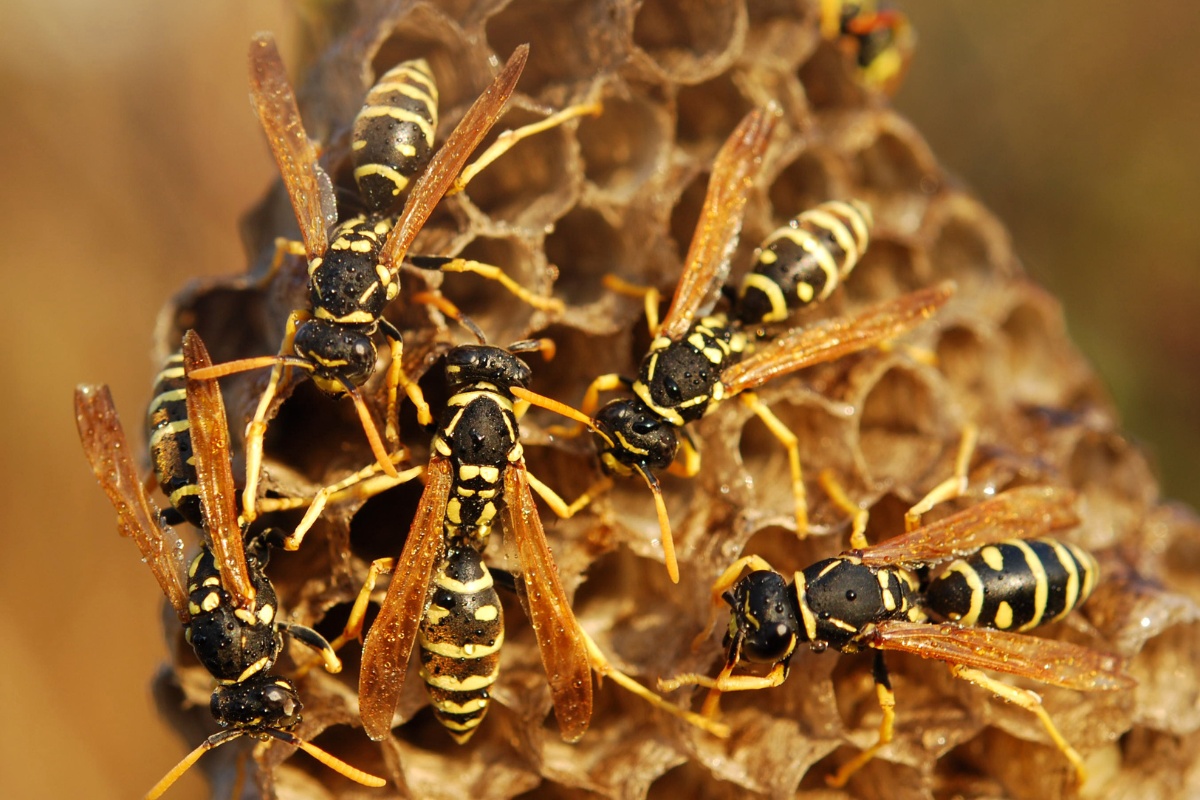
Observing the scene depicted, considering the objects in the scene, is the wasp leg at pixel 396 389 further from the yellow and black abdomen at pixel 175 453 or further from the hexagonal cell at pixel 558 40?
the hexagonal cell at pixel 558 40

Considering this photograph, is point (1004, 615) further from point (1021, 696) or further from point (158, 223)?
point (158, 223)

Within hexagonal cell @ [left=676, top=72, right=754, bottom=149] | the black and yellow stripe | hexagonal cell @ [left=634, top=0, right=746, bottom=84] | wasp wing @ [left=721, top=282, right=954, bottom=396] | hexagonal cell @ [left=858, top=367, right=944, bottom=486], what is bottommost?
hexagonal cell @ [left=858, top=367, right=944, bottom=486]

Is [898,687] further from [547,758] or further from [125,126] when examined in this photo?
[125,126]

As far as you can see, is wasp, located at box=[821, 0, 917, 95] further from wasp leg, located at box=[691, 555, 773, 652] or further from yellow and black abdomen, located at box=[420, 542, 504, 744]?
yellow and black abdomen, located at box=[420, 542, 504, 744]

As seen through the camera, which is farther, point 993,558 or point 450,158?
point 993,558

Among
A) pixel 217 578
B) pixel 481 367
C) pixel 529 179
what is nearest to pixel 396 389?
pixel 481 367

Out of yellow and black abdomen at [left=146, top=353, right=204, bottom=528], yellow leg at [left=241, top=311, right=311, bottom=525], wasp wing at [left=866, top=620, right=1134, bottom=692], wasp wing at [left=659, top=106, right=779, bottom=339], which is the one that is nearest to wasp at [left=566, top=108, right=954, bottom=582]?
wasp wing at [left=659, top=106, right=779, bottom=339]

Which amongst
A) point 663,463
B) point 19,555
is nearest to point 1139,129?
point 663,463
